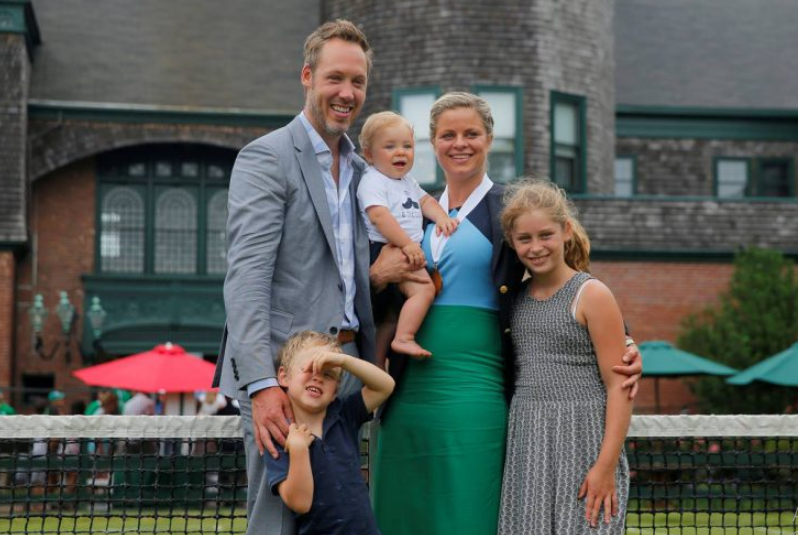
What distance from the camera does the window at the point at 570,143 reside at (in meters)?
25.7

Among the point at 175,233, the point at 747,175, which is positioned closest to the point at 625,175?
the point at 747,175

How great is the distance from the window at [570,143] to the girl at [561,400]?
20075mm

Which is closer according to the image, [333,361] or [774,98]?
[333,361]

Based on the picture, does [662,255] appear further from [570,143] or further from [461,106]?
[461,106]

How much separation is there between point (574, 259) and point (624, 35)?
1122 inches

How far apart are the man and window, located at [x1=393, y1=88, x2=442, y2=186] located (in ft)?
60.7

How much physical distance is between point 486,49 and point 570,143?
8.73 ft

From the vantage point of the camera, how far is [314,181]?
5.60m

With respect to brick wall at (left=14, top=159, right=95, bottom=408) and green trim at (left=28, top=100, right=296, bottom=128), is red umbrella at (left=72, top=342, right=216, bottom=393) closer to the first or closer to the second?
brick wall at (left=14, top=159, right=95, bottom=408)

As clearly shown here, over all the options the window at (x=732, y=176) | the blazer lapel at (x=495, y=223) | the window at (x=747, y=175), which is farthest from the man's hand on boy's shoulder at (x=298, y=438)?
the window at (x=732, y=176)

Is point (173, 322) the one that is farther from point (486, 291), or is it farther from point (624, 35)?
point (486, 291)

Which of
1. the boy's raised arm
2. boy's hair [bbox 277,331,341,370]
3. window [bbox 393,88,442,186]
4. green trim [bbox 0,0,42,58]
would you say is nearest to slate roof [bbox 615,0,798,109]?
window [bbox 393,88,442,186]

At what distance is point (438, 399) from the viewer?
5777 mm

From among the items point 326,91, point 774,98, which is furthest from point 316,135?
point 774,98
